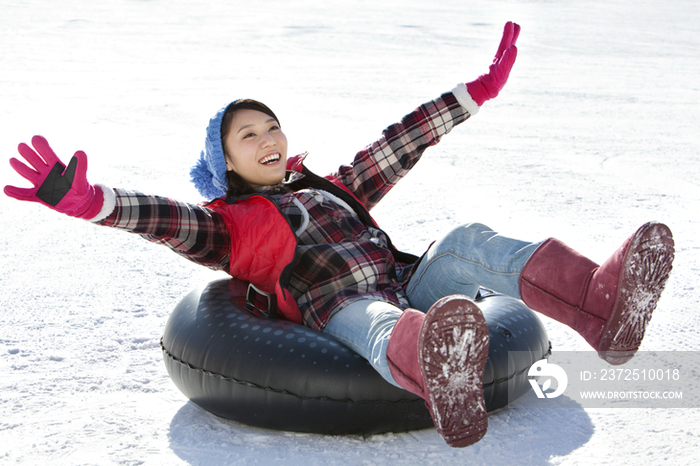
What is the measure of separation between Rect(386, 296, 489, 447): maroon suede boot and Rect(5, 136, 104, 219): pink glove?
1.06 m

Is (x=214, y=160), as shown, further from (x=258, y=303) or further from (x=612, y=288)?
→ (x=612, y=288)

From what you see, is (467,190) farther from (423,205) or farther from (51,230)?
(51,230)

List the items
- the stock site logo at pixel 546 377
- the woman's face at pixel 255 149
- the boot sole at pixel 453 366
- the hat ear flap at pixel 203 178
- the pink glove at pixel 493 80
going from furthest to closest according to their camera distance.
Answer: the pink glove at pixel 493 80 → the hat ear flap at pixel 203 178 → the woman's face at pixel 255 149 → the stock site logo at pixel 546 377 → the boot sole at pixel 453 366

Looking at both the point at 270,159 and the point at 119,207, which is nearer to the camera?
the point at 119,207

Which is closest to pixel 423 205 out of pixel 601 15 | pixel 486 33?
pixel 486 33

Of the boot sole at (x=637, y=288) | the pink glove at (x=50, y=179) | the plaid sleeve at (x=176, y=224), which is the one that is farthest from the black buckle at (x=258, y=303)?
the boot sole at (x=637, y=288)

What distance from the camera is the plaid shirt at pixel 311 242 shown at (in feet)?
7.15

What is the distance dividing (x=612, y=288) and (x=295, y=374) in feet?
2.97

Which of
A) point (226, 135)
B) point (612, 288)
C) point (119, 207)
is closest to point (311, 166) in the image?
point (226, 135)

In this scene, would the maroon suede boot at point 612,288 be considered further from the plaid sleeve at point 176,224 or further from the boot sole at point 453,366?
the plaid sleeve at point 176,224

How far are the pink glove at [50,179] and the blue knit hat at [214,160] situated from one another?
0.61m

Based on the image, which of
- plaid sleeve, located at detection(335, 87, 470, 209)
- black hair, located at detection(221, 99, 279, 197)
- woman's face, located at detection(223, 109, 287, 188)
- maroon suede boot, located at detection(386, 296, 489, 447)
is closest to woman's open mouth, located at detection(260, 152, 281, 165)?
woman's face, located at detection(223, 109, 287, 188)

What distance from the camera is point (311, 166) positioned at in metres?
5.59

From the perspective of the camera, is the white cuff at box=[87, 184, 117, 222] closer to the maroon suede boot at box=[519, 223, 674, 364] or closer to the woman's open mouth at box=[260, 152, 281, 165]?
the woman's open mouth at box=[260, 152, 281, 165]
